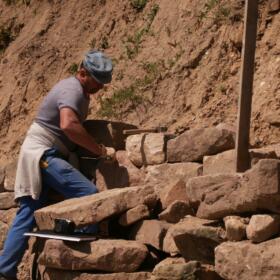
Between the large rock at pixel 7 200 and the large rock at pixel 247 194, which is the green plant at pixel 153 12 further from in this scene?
the large rock at pixel 247 194

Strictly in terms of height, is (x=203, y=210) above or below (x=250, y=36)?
below

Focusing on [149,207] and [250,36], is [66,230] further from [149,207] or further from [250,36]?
[250,36]

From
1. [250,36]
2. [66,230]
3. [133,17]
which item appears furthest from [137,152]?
[133,17]

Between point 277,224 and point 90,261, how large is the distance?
1.40 meters

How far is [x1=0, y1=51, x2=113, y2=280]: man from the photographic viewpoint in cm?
588

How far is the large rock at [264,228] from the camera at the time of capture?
4457mm

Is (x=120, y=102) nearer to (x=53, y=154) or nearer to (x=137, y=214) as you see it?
(x=53, y=154)

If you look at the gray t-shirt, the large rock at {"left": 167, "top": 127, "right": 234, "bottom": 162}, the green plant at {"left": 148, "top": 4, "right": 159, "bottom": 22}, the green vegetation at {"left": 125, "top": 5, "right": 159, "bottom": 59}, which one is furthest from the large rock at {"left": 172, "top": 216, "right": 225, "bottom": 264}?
the green plant at {"left": 148, "top": 4, "right": 159, "bottom": 22}

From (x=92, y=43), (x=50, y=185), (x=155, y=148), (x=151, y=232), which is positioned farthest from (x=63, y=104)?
(x=92, y=43)

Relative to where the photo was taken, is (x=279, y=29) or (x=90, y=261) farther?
(x=279, y=29)

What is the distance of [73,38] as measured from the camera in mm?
9289

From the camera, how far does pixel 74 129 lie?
18.7 feet

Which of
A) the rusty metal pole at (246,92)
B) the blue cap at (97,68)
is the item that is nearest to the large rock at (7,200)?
the blue cap at (97,68)

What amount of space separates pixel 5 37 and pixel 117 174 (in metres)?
4.79
